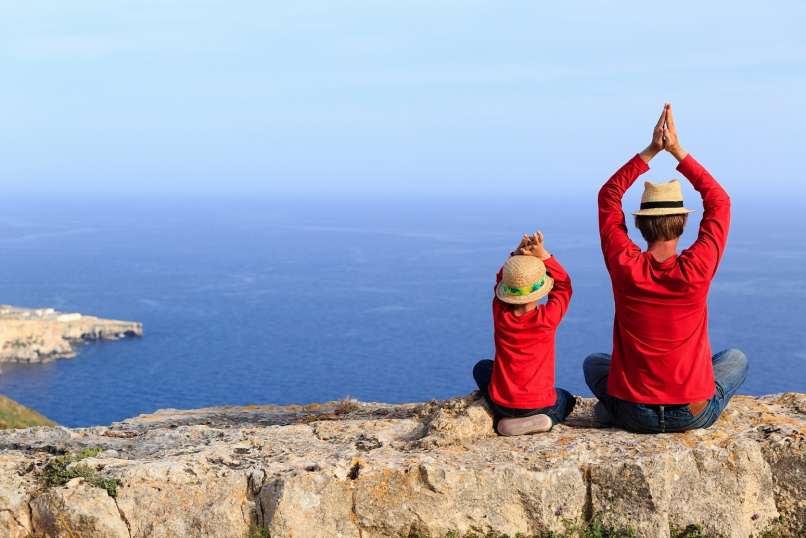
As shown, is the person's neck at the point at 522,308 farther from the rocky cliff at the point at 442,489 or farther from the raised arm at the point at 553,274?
the rocky cliff at the point at 442,489

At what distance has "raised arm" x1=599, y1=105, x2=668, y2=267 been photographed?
800 cm

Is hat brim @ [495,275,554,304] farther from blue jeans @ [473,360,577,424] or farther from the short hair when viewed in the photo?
the short hair

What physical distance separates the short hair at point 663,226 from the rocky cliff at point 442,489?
187 cm

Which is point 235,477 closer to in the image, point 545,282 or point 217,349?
point 545,282

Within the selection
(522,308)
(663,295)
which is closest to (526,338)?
(522,308)

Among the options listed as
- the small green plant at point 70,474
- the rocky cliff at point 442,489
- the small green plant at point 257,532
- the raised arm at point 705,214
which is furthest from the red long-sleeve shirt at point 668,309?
the small green plant at point 70,474

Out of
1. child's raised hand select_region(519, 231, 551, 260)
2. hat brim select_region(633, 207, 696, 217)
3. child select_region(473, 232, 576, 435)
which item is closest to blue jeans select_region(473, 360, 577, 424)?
child select_region(473, 232, 576, 435)

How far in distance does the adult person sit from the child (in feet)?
2.02

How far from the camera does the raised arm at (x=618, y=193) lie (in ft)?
26.2

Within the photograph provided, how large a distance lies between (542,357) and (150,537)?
391cm

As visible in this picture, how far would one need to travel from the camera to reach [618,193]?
Answer: 823 centimetres

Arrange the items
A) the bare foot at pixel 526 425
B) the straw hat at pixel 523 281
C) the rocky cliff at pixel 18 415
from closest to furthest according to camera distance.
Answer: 1. the straw hat at pixel 523 281
2. the bare foot at pixel 526 425
3. the rocky cliff at pixel 18 415

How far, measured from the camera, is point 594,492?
755 centimetres

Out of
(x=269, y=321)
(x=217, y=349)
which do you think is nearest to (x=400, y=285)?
(x=269, y=321)
